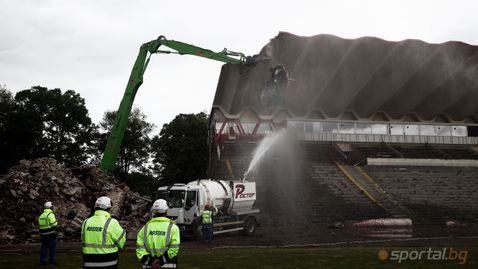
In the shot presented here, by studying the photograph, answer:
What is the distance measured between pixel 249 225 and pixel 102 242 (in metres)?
17.8

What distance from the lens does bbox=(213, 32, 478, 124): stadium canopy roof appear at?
51.2 metres

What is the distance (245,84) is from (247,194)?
99.7 feet

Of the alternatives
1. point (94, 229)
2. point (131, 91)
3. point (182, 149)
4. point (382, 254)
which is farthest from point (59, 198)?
point (182, 149)

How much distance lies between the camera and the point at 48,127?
2003 inches

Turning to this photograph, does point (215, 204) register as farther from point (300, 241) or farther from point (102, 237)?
point (102, 237)

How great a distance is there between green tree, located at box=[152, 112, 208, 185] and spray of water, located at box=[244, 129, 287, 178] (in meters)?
11.6

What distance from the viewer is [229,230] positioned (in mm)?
22109

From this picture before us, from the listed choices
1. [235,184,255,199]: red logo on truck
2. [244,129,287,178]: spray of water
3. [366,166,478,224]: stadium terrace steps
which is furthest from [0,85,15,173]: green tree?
[366,166,478,224]: stadium terrace steps

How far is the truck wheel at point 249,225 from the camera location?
23.2 metres

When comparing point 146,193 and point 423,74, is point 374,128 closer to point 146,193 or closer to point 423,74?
point 423,74

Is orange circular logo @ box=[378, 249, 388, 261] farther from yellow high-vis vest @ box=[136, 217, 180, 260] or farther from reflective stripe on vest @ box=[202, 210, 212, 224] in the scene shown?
yellow high-vis vest @ box=[136, 217, 180, 260]

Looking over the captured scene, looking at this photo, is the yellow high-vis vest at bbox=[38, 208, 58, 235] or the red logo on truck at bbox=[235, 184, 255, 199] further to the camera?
the red logo on truck at bbox=[235, 184, 255, 199]

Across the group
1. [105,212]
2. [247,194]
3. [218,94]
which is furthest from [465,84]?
[105,212]

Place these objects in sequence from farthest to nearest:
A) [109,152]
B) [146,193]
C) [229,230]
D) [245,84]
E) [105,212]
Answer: [146,193], [245,84], [109,152], [229,230], [105,212]
